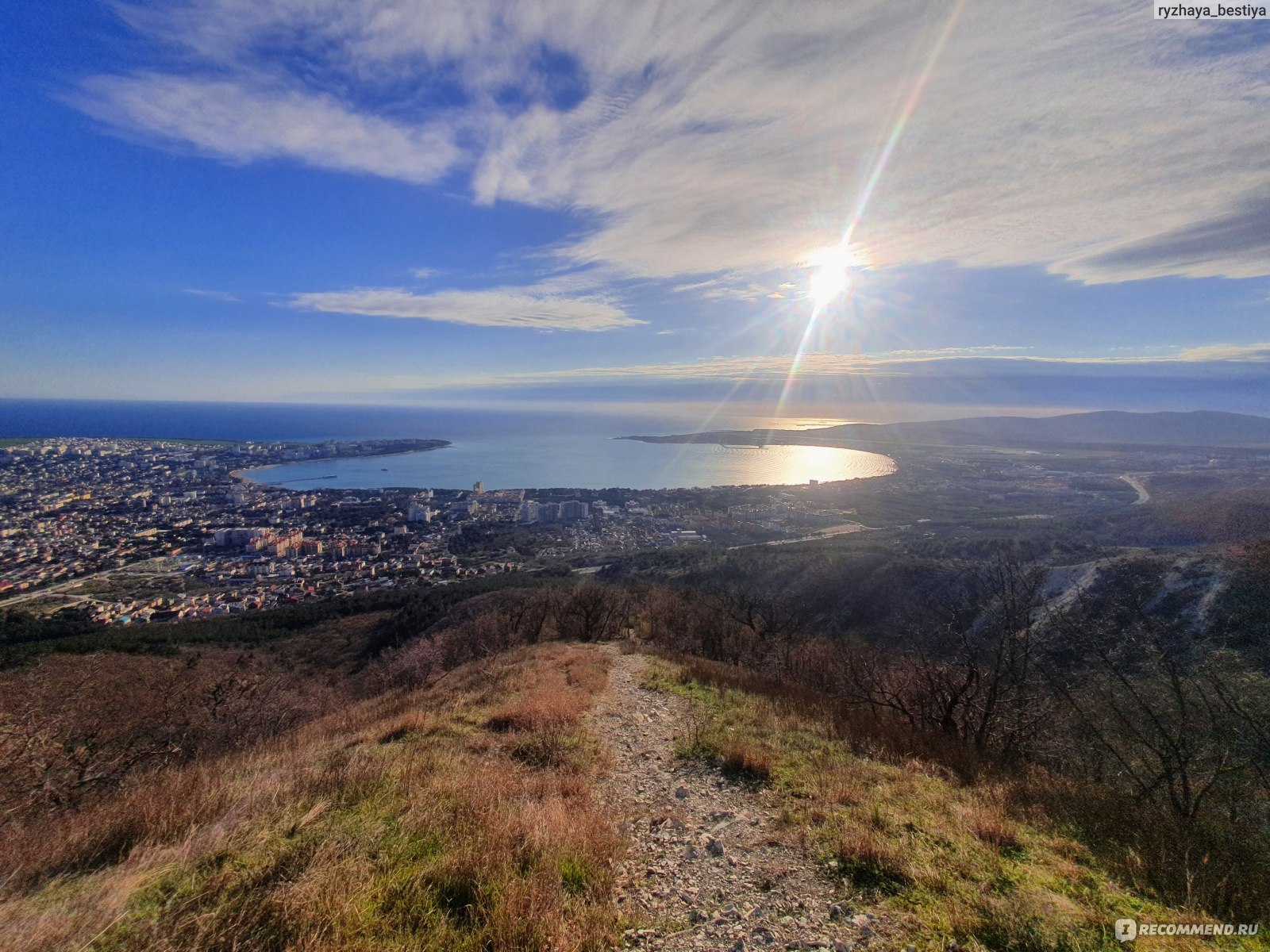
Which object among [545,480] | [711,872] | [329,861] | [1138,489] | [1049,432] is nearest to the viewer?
[329,861]

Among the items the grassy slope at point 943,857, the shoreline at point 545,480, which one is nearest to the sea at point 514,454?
the shoreline at point 545,480

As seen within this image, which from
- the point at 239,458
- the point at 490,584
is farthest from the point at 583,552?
the point at 239,458

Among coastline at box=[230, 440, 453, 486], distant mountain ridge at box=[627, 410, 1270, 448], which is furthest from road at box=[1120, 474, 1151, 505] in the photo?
coastline at box=[230, 440, 453, 486]

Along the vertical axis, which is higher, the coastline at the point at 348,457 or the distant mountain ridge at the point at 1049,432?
the distant mountain ridge at the point at 1049,432

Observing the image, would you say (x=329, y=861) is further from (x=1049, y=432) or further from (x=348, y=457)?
(x=1049, y=432)

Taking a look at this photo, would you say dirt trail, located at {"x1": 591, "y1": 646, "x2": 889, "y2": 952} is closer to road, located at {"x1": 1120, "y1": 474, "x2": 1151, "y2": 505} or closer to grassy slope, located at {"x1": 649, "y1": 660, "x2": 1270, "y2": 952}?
grassy slope, located at {"x1": 649, "y1": 660, "x2": 1270, "y2": 952}

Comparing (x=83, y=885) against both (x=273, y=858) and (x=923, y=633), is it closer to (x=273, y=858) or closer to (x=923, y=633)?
(x=273, y=858)

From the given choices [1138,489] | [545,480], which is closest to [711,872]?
[1138,489]

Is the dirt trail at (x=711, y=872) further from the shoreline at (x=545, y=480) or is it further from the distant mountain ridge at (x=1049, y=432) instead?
the distant mountain ridge at (x=1049, y=432)
